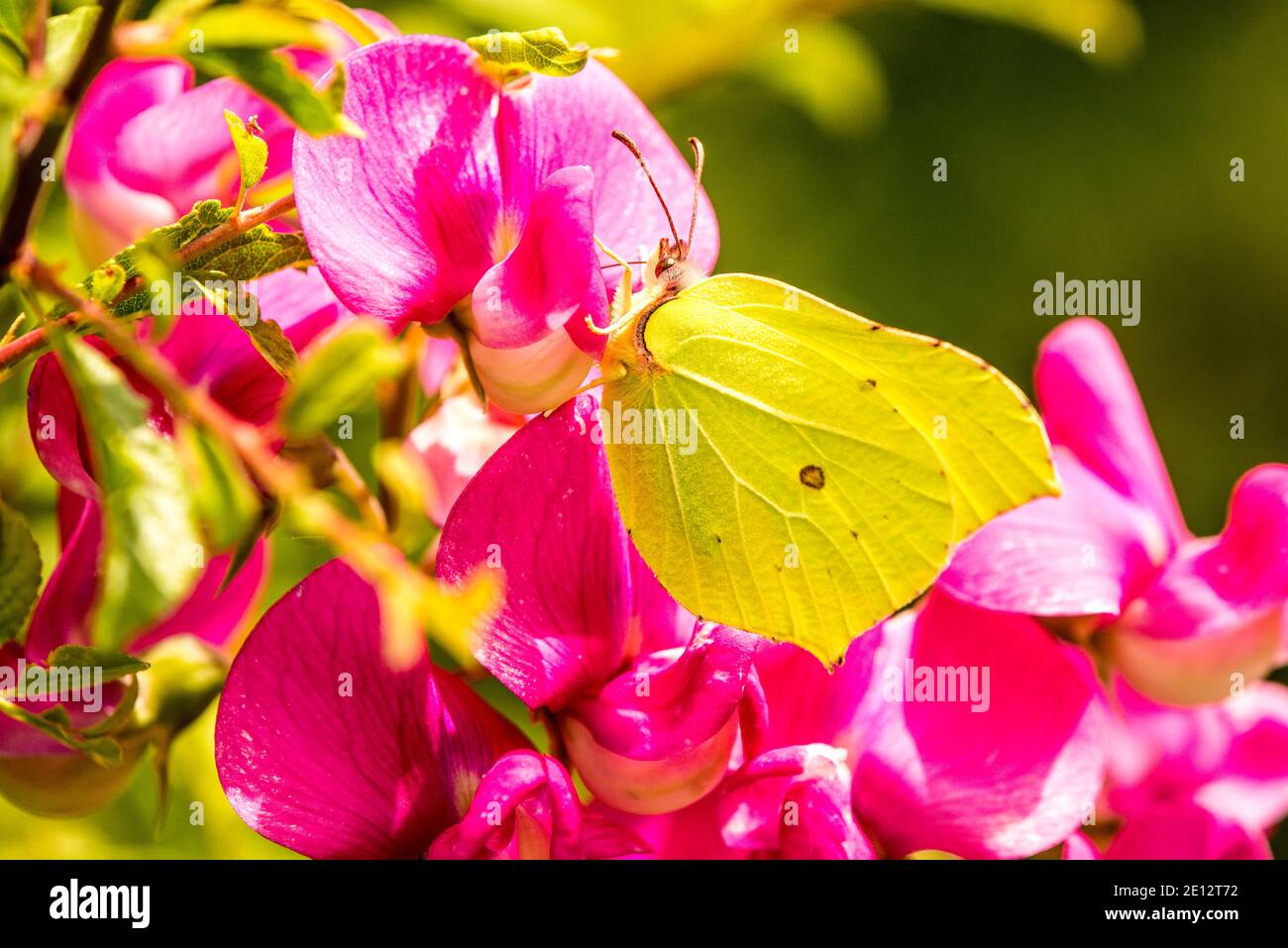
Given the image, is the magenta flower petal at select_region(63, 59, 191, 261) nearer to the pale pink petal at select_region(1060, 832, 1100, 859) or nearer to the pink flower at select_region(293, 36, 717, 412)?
the pink flower at select_region(293, 36, 717, 412)

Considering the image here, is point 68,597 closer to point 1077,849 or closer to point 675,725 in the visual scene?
point 675,725

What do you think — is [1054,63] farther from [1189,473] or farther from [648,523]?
[648,523]

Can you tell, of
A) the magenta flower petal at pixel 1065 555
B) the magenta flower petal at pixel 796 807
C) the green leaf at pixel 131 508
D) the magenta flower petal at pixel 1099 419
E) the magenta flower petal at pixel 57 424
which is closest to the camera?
the green leaf at pixel 131 508

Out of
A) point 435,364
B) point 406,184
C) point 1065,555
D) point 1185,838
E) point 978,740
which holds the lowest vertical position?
point 1185,838

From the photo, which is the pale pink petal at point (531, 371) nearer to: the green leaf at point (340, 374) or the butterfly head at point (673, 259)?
the butterfly head at point (673, 259)
